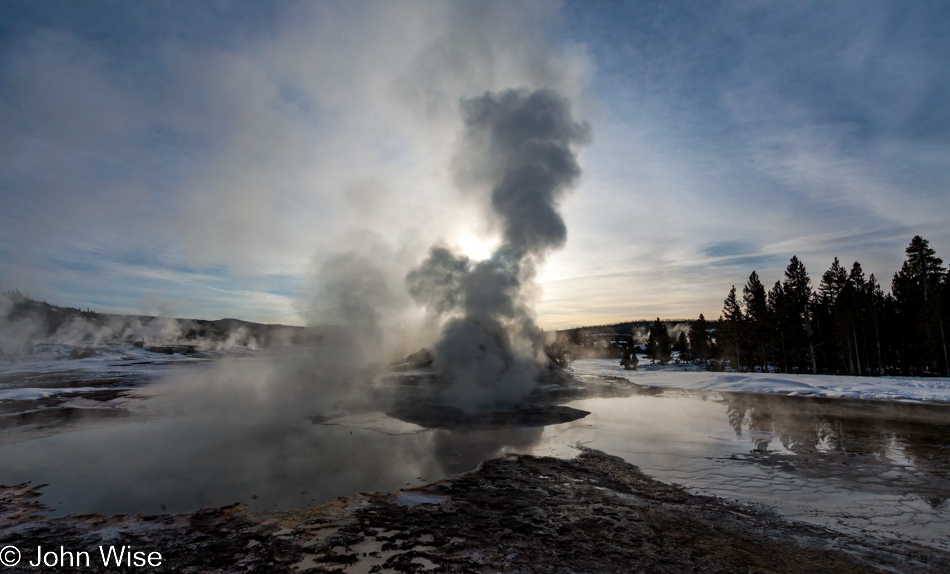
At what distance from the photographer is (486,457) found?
440 inches

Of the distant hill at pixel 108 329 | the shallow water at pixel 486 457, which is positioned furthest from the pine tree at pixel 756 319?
the distant hill at pixel 108 329

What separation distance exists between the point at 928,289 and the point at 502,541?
46.7 metres

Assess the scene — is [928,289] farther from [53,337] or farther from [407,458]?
[53,337]

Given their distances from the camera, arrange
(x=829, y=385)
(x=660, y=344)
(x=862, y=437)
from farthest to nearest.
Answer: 1. (x=660, y=344)
2. (x=829, y=385)
3. (x=862, y=437)

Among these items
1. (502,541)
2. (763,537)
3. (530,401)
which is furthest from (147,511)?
→ (530,401)

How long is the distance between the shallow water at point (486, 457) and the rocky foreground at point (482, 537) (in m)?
0.75

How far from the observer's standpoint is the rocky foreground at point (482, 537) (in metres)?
5.29

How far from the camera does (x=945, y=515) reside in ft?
22.8

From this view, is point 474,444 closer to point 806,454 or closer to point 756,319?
point 806,454

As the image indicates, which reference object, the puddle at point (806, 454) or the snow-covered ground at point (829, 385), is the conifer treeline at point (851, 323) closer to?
the snow-covered ground at point (829, 385)

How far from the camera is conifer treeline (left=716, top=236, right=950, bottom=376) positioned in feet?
104

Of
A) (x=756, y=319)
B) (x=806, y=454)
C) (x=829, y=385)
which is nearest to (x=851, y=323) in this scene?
(x=756, y=319)

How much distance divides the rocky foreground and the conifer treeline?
125ft

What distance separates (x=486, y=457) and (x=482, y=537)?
5152 mm
